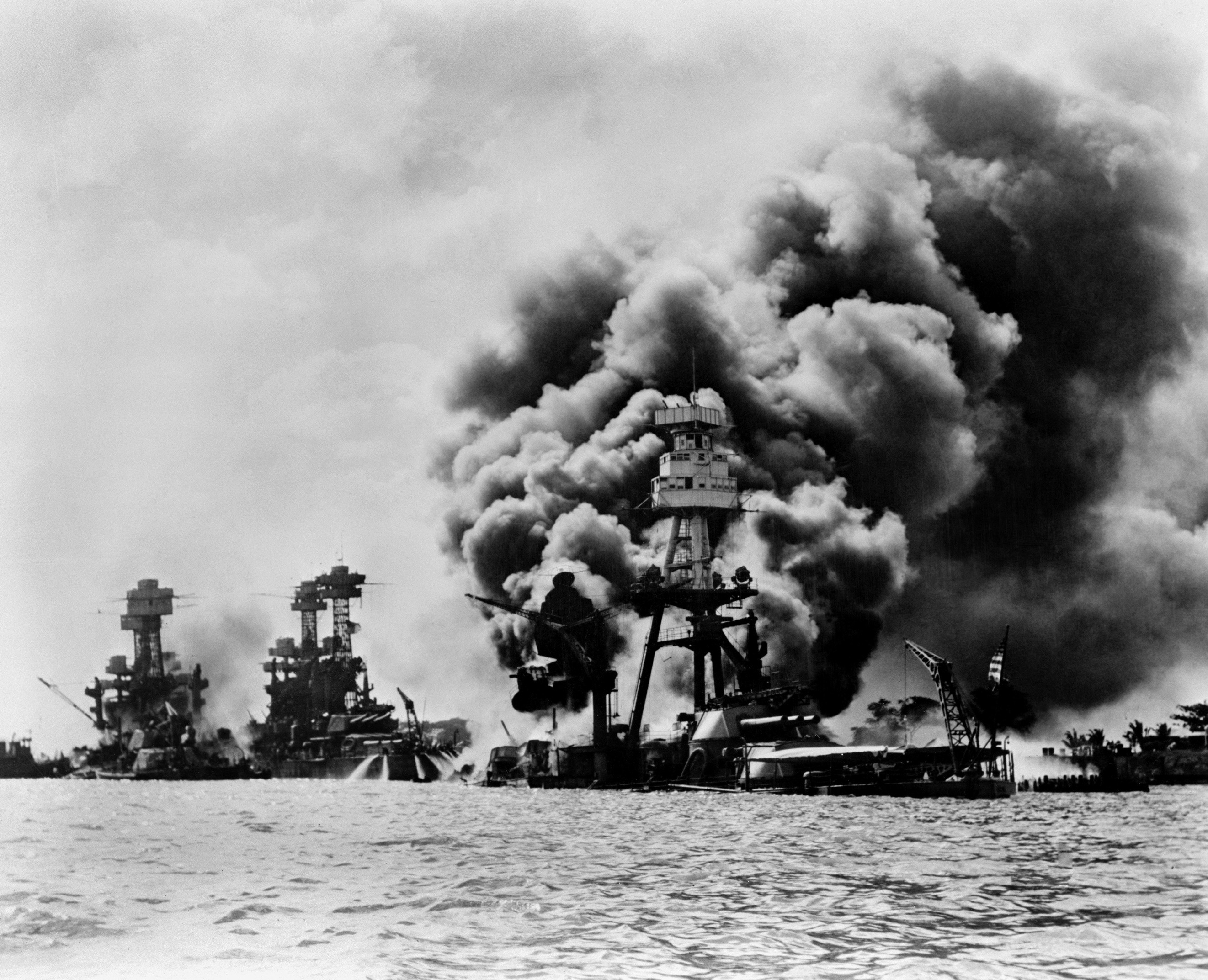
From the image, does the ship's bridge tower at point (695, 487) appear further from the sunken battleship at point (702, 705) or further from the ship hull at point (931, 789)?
the ship hull at point (931, 789)

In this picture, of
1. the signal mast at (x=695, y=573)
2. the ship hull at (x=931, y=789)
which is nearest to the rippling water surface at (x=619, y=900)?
the ship hull at (x=931, y=789)

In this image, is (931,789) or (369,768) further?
(369,768)

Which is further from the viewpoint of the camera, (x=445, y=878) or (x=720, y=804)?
(x=720, y=804)

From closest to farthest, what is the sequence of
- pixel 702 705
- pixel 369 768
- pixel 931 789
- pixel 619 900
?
pixel 619 900 < pixel 931 789 < pixel 702 705 < pixel 369 768

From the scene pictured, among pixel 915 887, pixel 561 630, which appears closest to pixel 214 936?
pixel 915 887

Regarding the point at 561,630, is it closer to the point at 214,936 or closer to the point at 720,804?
the point at 720,804

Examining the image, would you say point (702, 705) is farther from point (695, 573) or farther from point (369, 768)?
point (369, 768)

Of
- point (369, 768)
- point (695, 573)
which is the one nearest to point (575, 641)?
point (695, 573)
